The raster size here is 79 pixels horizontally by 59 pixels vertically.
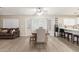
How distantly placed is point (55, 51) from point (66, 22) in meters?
0.93

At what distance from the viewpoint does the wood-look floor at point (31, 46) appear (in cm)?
348

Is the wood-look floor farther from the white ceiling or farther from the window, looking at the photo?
the white ceiling

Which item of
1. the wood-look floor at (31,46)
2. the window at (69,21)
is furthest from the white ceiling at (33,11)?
the wood-look floor at (31,46)

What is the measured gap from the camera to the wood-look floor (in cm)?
348

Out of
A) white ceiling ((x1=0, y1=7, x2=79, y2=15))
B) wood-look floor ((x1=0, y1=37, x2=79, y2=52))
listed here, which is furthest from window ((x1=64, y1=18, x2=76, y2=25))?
wood-look floor ((x1=0, y1=37, x2=79, y2=52))

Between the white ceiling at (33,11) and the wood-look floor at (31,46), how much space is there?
767 mm

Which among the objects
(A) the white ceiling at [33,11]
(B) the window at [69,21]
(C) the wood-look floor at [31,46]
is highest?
(A) the white ceiling at [33,11]

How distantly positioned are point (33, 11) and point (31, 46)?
1.02m

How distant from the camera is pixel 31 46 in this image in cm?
357

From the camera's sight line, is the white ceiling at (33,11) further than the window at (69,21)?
No

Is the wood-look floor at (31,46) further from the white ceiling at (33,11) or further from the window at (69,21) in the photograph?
the white ceiling at (33,11)

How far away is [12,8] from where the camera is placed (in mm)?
3289
